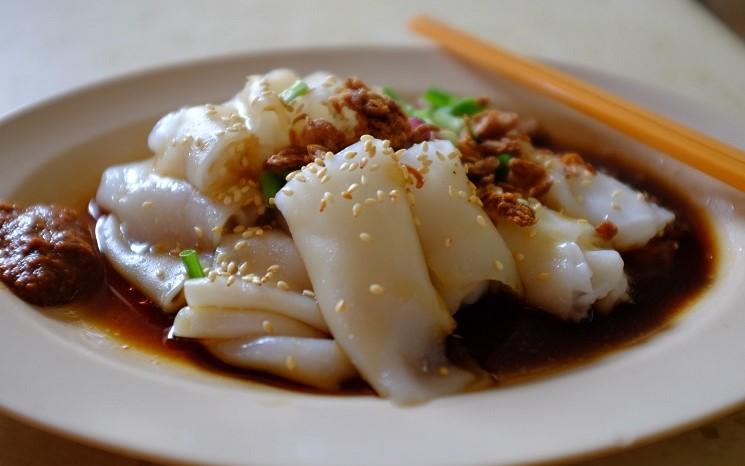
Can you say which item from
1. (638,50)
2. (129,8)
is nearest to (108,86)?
(129,8)

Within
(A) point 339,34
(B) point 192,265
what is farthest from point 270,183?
(A) point 339,34

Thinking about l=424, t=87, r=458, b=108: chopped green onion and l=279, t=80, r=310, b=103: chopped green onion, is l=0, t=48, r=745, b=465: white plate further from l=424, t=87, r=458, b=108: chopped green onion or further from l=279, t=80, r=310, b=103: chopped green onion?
l=424, t=87, r=458, b=108: chopped green onion

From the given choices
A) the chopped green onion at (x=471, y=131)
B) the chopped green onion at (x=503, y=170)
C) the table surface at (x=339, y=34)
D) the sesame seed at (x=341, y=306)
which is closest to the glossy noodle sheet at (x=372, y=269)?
→ the sesame seed at (x=341, y=306)

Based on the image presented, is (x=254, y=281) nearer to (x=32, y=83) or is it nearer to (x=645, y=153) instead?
(x=645, y=153)

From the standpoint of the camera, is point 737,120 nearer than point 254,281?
No

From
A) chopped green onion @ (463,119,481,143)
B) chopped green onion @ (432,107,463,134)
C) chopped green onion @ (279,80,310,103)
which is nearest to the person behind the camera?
chopped green onion @ (279,80,310,103)

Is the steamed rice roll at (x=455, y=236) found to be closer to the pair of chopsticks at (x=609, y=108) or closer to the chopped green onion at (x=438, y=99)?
the pair of chopsticks at (x=609, y=108)

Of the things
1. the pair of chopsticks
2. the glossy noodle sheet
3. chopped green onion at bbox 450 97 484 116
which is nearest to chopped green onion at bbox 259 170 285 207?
the glossy noodle sheet
